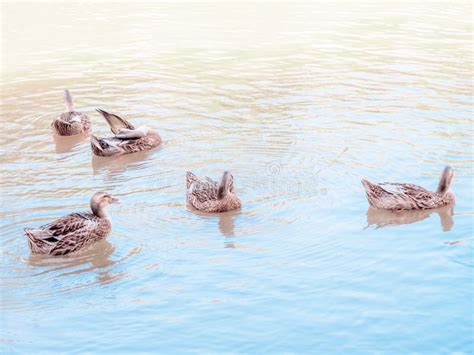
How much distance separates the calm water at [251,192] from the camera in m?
8.04

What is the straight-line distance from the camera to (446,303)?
27.4ft

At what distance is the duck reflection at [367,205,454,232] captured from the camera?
34.8 feet

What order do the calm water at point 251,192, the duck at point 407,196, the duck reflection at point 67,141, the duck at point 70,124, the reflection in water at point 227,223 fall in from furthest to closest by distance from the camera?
the duck at point 70,124 < the duck reflection at point 67,141 < the duck at point 407,196 < the reflection in water at point 227,223 < the calm water at point 251,192

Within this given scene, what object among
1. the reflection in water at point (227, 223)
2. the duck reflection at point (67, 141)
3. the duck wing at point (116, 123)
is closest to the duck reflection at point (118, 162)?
the duck wing at point (116, 123)

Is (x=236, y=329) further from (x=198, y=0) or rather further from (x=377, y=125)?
(x=198, y=0)

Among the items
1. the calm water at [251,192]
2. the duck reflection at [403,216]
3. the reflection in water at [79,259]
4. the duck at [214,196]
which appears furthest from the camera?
the duck at [214,196]

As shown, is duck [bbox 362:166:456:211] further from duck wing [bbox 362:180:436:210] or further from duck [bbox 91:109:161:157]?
duck [bbox 91:109:161:157]

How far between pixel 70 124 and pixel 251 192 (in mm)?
4617

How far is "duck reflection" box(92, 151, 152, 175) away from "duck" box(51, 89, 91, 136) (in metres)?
1.16

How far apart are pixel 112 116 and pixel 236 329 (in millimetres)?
6997

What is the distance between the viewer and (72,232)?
9.74 metres

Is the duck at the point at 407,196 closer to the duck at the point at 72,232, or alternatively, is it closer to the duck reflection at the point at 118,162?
the duck at the point at 72,232

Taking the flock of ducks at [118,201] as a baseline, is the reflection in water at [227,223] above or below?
below

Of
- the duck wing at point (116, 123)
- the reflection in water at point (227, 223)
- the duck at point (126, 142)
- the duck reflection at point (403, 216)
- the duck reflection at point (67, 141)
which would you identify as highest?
the duck wing at point (116, 123)
